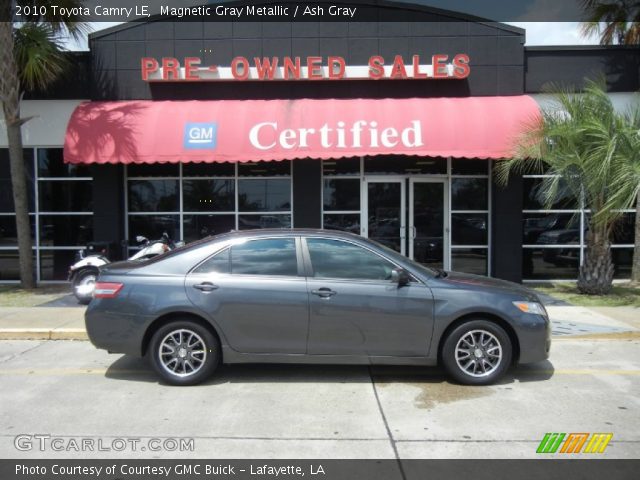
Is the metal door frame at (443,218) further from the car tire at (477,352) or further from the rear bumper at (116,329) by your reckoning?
the rear bumper at (116,329)

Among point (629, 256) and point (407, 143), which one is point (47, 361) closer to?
point (407, 143)

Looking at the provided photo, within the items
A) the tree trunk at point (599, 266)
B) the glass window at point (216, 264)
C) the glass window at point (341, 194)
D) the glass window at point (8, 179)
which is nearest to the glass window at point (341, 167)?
the glass window at point (341, 194)

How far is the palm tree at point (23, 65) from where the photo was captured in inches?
444

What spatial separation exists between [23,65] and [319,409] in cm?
1055

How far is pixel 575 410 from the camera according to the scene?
5145mm

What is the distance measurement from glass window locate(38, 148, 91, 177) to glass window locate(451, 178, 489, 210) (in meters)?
8.42

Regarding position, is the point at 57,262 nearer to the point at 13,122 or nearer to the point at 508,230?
the point at 13,122

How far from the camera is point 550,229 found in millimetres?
12977

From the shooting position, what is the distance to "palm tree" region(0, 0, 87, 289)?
37.0ft

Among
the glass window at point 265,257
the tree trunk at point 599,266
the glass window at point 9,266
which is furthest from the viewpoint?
the glass window at point 9,266

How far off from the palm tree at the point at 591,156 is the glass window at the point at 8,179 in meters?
10.5

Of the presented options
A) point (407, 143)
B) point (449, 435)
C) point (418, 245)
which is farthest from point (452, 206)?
point (449, 435)

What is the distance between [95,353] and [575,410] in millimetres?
5694

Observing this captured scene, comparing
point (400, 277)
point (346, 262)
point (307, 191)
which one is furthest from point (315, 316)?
point (307, 191)
